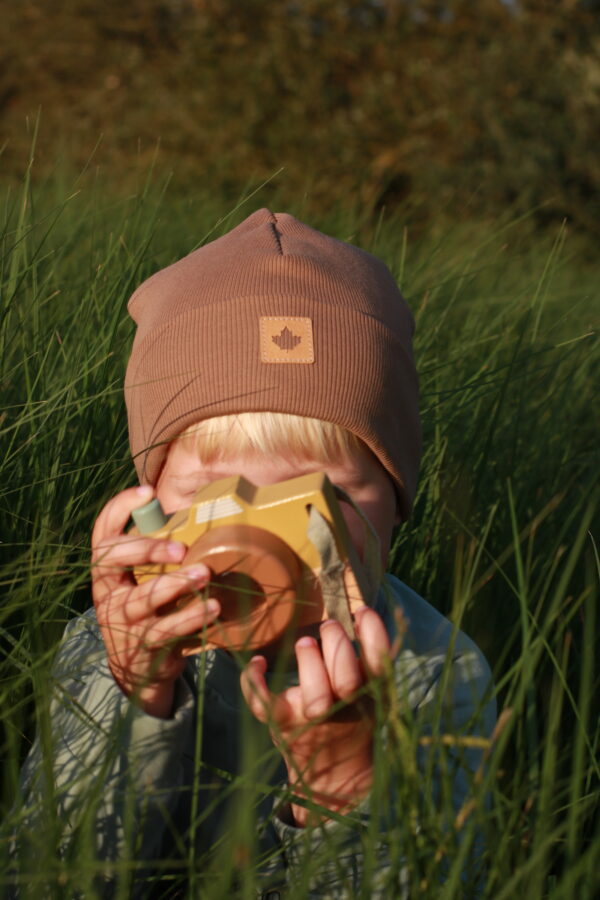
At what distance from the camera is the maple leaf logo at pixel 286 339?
1496mm

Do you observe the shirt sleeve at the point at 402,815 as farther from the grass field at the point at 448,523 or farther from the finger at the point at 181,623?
the finger at the point at 181,623

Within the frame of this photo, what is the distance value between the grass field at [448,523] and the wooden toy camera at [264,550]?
0.47 feet

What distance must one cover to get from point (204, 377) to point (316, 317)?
0.20m

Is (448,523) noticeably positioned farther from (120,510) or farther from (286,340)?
(120,510)

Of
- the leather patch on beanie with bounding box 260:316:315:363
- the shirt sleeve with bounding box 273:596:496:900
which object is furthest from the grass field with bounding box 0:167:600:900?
the leather patch on beanie with bounding box 260:316:315:363

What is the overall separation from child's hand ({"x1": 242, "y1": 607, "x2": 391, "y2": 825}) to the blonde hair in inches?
12.2

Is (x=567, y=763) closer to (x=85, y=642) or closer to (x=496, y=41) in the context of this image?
(x=85, y=642)

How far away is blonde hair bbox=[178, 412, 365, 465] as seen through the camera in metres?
1.42

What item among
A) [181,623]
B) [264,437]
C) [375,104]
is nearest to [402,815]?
[181,623]

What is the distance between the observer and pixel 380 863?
1204 mm

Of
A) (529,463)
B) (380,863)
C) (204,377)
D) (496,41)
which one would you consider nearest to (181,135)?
(496,41)

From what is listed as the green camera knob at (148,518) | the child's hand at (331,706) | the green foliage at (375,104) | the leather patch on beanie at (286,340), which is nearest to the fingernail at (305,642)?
the child's hand at (331,706)

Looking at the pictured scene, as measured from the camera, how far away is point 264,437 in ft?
4.66

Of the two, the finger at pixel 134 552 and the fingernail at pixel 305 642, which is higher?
the finger at pixel 134 552
